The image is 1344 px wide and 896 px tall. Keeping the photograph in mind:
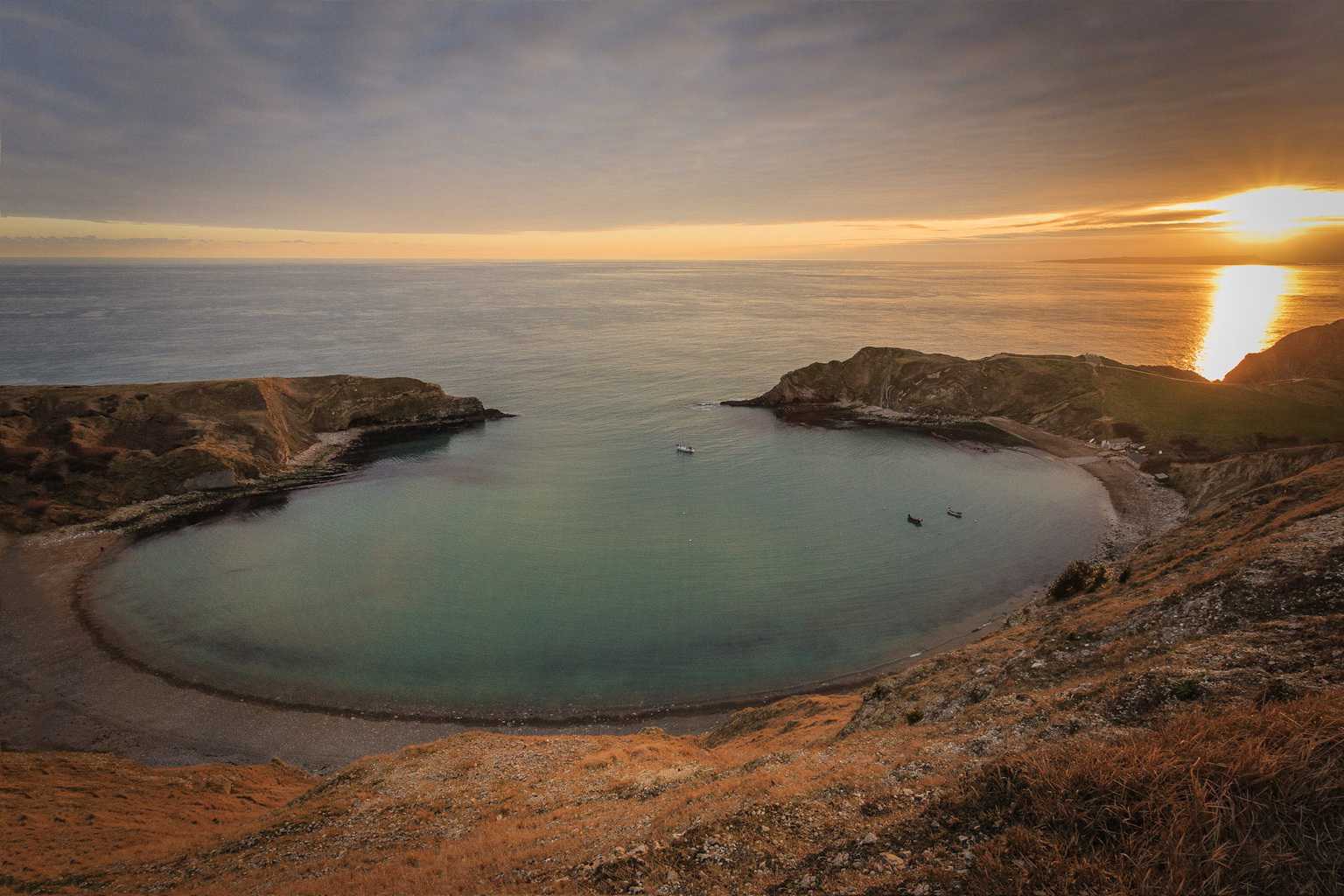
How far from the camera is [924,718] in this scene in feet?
65.5

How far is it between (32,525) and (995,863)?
77102mm

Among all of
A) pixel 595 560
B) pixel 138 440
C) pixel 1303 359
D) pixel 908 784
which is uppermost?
pixel 1303 359

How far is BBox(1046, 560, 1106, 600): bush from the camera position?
27.5 m

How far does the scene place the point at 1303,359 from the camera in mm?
79625

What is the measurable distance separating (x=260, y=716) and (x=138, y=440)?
167 feet

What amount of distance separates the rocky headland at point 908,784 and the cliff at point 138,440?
28.4m

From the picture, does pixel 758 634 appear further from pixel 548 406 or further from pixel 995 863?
pixel 548 406

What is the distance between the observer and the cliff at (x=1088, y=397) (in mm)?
63594

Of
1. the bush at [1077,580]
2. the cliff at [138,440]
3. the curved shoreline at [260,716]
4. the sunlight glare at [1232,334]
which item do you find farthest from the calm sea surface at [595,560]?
the sunlight glare at [1232,334]

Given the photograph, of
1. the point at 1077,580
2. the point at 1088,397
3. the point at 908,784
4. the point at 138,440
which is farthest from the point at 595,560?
the point at 1088,397

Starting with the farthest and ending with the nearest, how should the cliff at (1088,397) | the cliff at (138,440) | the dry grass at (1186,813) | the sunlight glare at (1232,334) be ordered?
the sunlight glare at (1232,334) < the cliff at (1088,397) < the cliff at (138,440) < the dry grass at (1186,813)

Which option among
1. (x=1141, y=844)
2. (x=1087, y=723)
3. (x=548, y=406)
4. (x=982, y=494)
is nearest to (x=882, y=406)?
(x=982, y=494)

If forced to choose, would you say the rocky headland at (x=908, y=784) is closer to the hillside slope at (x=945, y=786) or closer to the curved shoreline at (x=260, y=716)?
the hillside slope at (x=945, y=786)

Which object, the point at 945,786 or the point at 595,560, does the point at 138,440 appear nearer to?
the point at 595,560
